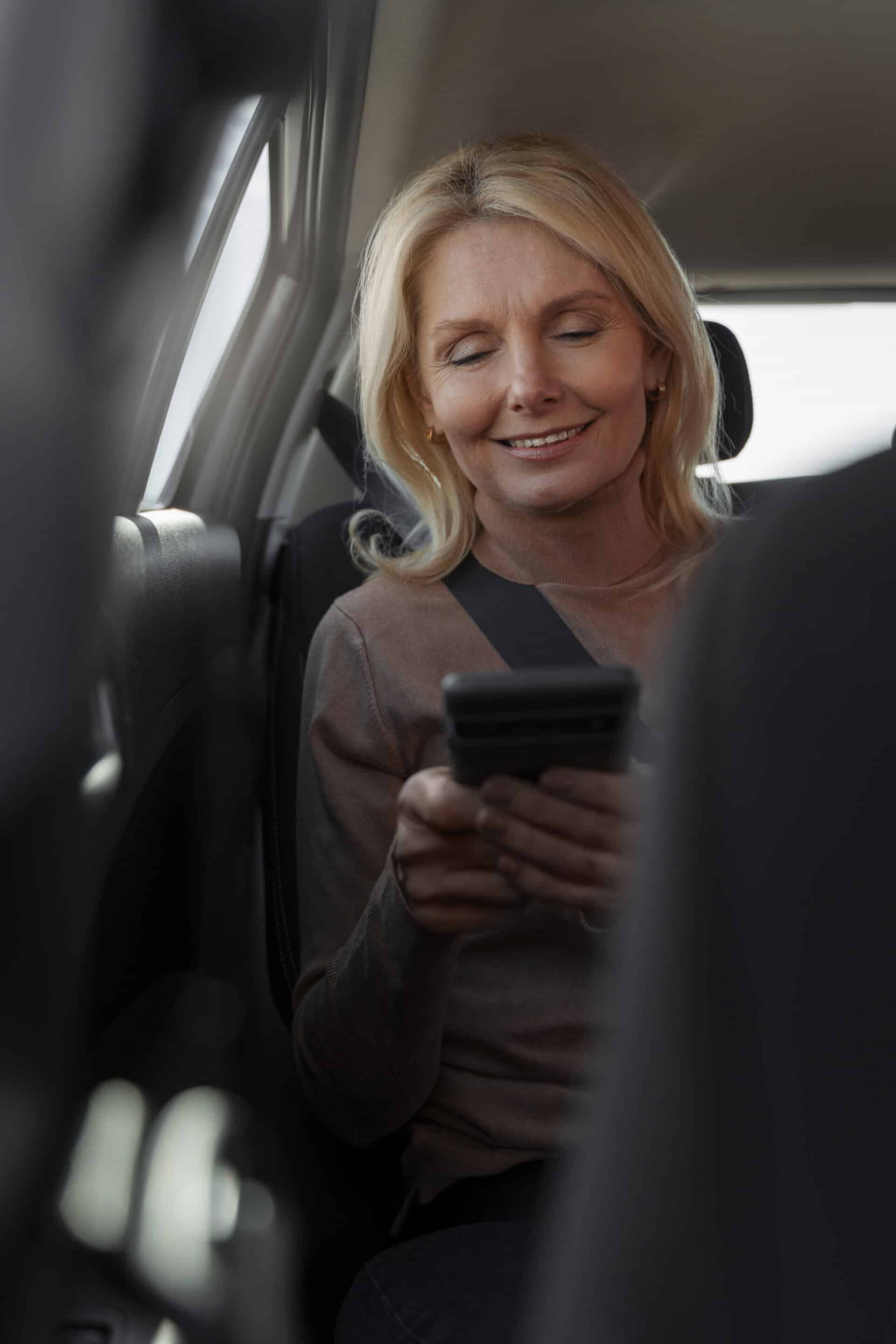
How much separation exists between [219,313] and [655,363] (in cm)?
69

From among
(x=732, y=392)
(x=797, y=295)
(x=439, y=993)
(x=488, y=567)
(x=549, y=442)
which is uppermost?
(x=797, y=295)

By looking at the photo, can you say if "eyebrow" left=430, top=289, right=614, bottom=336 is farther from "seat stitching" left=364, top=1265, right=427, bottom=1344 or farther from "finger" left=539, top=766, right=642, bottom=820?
"seat stitching" left=364, top=1265, right=427, bottom=1344

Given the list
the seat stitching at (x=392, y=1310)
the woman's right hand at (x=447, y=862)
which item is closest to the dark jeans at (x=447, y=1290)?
the seat stitching at (x=392, y=1310)

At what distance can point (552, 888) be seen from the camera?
746mm

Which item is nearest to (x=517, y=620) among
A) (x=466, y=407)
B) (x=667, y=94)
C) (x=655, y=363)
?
(x=466, y=407)

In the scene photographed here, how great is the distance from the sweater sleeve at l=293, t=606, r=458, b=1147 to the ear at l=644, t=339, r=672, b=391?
1.23 ft

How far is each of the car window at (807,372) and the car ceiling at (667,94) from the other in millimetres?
194

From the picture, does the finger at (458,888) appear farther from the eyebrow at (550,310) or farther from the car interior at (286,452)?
the eyebrow at (550,310)

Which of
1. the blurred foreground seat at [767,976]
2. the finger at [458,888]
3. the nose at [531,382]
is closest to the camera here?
the blurred foreground seat at [767,976]

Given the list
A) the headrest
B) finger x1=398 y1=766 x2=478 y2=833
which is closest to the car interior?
the headrest

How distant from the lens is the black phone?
2.27 feet

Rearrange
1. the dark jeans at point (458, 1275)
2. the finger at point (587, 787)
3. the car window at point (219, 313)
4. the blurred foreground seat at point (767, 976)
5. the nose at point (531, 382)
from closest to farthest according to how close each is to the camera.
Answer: the blurred foreground seat at point (767, 976)
the finger at point (587, 787)
the dark jeans at point (458, 1275)
the nose at point (531, 382)
the car window at point (219, 313)

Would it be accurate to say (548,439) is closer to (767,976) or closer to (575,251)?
(575,251)

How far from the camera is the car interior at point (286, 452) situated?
1.01 m
